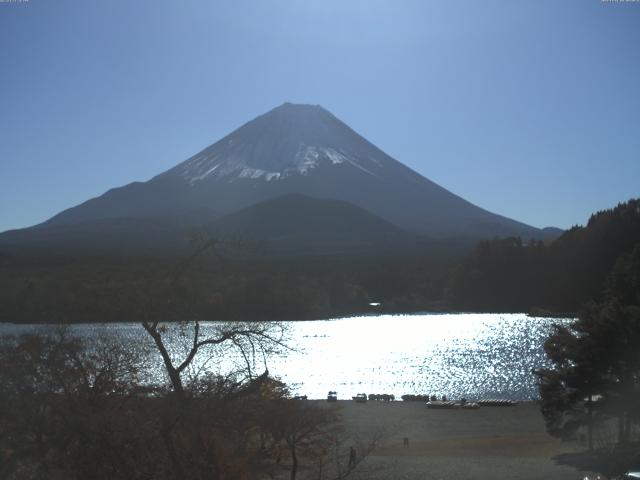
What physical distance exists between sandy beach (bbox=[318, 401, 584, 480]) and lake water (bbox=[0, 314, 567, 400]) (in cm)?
278

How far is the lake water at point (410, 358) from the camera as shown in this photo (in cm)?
2845

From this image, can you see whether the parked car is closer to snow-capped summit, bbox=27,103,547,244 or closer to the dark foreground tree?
the dark foreground tree

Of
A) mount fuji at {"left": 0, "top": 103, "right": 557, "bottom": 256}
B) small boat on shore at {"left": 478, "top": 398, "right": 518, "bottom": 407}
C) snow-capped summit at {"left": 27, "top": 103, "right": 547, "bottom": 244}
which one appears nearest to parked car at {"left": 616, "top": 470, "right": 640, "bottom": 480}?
small boat on shore at {"left": 478, "top": 398, "right": 518, "bottom": 407}

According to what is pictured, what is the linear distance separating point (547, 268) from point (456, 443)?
156 feet

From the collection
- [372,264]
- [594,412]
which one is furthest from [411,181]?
[594,412]

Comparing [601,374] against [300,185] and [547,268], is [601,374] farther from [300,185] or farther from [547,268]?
[300,185]

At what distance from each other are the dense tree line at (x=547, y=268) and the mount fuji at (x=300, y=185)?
35.7m

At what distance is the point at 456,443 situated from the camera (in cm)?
1775

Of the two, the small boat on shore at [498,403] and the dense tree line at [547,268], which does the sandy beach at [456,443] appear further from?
the dense tree line at [547,268]

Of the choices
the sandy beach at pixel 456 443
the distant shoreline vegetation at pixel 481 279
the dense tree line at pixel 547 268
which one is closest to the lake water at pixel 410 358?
the sandy beach at pixel 456 443

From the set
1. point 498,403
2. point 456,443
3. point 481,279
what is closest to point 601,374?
point 456,443

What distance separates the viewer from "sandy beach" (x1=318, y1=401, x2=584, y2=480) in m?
13.5

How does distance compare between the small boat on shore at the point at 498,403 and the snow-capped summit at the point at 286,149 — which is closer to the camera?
the small boat on shore at the point at 498,403

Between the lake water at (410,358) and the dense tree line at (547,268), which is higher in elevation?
the dense tree line at (547,268)
